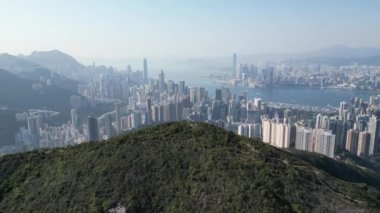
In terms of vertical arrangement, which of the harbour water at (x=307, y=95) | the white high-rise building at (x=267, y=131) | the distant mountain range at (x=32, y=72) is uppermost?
the distant mountain range at (x=32, y=72)

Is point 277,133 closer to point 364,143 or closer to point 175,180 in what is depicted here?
point 364,143

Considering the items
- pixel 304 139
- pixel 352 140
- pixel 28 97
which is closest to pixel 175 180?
pixel 304 139

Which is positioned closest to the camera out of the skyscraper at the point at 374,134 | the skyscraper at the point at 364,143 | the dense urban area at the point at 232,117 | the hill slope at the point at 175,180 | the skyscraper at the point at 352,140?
the hill slope at the point at 175,180

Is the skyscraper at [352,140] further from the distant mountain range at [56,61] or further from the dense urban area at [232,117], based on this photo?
the distant mountain range at [56,61]

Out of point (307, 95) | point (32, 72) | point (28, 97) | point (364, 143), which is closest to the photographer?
point (364, 143)

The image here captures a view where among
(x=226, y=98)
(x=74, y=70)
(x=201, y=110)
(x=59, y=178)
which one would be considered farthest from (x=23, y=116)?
(x=74, y=70)

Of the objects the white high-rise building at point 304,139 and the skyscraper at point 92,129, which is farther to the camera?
the skyscraper at point 92,129

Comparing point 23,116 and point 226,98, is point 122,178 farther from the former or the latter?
point 226,98

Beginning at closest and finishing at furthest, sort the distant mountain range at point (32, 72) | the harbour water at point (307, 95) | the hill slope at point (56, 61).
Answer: the harbour water at point (307, 95) → the distant mountain range at point (32, 72) → the hill slope at point (56, 61)

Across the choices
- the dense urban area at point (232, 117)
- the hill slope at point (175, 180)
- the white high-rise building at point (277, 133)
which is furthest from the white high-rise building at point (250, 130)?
the hill slope at point (175, 180)
